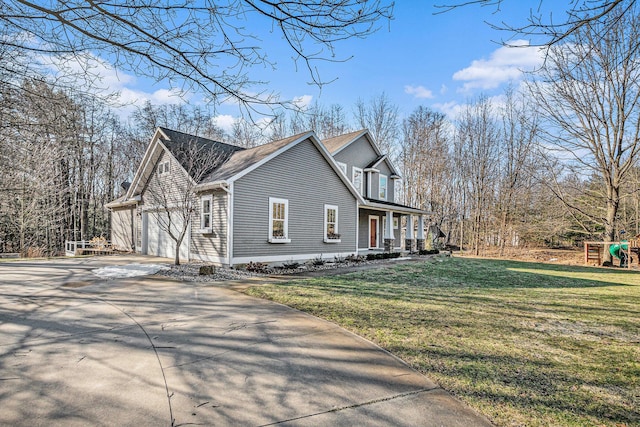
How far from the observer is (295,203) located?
1331 cm

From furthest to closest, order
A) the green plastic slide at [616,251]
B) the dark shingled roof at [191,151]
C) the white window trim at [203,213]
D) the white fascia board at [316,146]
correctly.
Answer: the green plastic slide at [616,251] → the dark shingled roof at [191,151] → the white window trim at [203,213] → the white fascia board at [316,146]

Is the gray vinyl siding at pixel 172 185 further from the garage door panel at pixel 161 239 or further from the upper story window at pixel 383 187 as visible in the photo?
the upper story window at pixel 383 187

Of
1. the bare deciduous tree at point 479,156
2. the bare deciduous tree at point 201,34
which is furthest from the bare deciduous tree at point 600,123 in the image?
the bare deciduous tree at point 201,34

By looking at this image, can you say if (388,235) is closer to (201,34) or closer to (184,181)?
(184,181)

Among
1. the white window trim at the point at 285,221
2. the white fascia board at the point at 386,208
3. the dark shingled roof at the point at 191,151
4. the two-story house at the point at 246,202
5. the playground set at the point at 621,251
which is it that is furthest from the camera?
the white fascia board at the point at 386,208

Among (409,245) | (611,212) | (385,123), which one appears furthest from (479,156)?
(409,245)

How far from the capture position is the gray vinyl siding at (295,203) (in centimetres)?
1160

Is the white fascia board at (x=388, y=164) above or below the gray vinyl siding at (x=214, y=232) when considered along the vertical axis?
above

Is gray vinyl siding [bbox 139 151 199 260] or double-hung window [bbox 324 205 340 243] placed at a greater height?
gray vinyl siding [bbox 139 151 199 260]

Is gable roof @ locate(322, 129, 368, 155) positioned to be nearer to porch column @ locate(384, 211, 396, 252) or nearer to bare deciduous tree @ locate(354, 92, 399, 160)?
porch column @ locate(384, 211, 396, 252)

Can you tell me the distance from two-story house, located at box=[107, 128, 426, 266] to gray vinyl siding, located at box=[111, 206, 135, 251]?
1.43 feet

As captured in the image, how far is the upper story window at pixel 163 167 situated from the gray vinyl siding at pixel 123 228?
514 cm

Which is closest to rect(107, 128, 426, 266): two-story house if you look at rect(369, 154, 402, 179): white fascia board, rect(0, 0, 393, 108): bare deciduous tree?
rect(369, 154, 402, 179): white fascia board

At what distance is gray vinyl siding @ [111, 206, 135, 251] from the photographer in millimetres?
19141
